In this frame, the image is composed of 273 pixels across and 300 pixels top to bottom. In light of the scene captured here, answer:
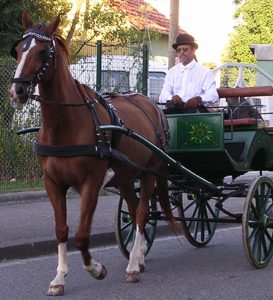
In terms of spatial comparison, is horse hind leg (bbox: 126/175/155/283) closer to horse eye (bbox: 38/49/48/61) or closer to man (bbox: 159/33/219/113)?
man (bbox: 159/33/219/113)

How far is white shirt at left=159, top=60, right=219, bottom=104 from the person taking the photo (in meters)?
7.96

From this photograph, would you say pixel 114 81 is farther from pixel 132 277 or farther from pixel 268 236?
pixel 132 277

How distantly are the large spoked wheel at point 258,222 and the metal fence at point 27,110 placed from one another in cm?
493

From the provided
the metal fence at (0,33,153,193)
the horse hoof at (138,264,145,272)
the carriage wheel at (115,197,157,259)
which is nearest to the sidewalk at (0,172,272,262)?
the metal fence at (0,33,153,193)

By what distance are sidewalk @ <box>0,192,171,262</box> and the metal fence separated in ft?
1.54

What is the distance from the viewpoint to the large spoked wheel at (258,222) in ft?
23.7

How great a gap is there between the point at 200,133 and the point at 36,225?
Answer: 332cm

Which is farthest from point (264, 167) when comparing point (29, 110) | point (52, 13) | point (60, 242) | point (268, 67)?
point (268, 67)

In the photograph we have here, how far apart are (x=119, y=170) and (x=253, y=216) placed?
1.77 meters

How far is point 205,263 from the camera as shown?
783 cm

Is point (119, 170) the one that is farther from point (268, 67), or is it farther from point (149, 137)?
point (268, 67)

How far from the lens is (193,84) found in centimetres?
805

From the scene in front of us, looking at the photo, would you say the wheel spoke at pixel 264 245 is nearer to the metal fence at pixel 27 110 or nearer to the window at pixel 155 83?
the metal fence at pixel 27 110

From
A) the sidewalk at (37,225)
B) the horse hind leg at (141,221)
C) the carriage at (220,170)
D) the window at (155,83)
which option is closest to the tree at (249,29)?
A: the window at (155,83)
